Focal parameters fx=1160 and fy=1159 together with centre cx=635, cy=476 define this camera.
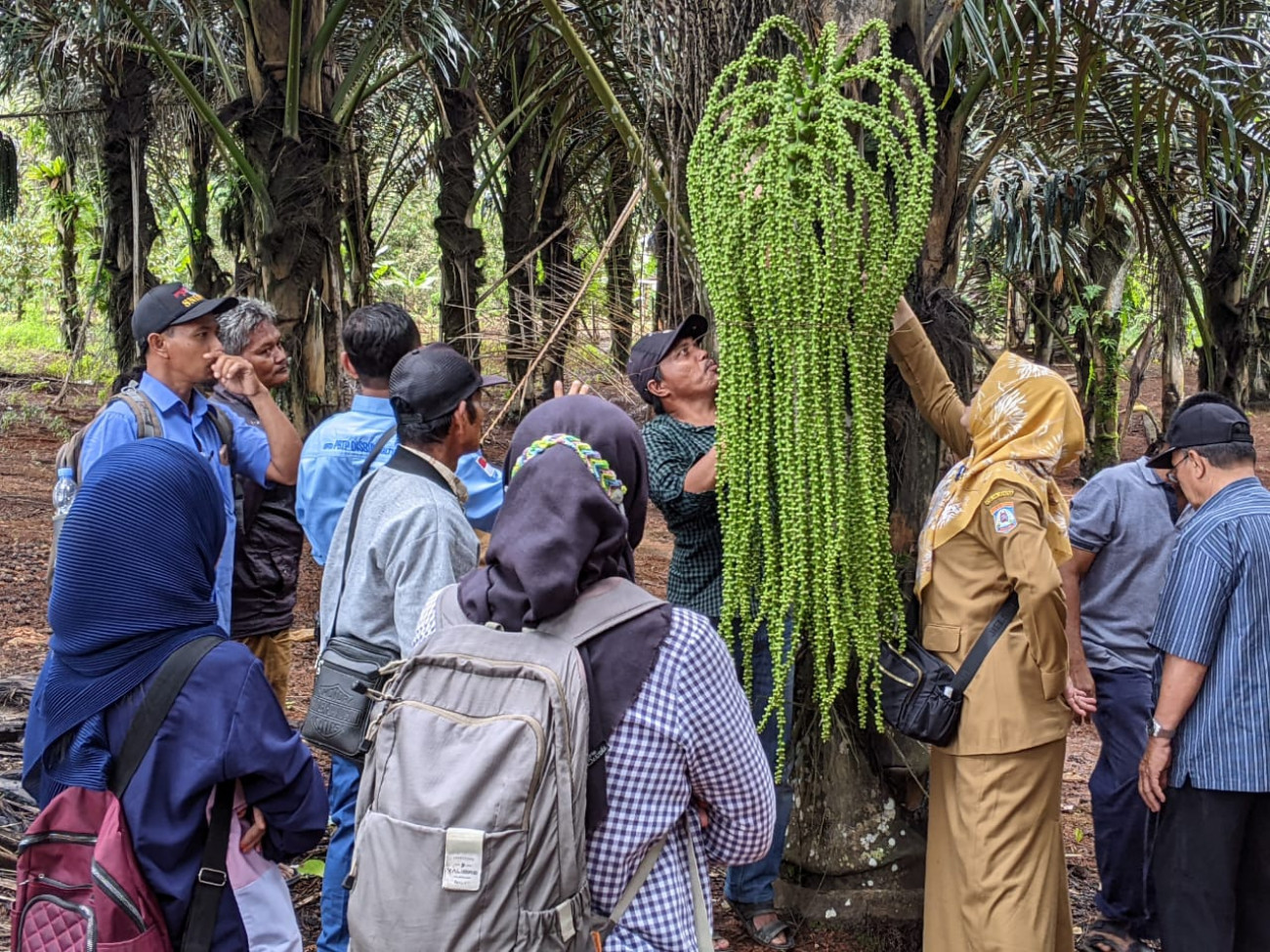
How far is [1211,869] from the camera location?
10.4 feet

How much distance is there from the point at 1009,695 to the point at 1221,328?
7.13 meters

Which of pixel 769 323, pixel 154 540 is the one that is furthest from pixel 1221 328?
pixel 154 540

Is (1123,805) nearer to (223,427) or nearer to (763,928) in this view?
(763,928)

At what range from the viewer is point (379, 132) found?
1717 cm

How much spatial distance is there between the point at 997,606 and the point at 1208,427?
780 mm

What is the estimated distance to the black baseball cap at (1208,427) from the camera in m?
3.22

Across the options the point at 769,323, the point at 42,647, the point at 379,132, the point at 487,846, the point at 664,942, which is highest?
the point at 379,132

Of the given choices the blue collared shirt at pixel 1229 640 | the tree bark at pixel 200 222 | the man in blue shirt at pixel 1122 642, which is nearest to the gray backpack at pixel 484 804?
the blue collared shirt at pixel 1229 640

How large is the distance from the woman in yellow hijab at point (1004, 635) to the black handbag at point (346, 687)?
1532mm

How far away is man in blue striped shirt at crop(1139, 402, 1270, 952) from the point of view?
3098 millimetres

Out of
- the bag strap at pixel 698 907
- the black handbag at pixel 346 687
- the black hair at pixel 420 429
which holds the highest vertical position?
the black hair at pixel 420 429

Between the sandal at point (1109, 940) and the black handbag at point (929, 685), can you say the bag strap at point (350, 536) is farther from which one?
the sandal at point (1109, 940)

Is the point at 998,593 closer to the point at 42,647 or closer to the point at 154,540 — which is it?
the point at 154,540

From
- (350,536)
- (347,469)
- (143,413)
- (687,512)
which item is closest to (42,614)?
(143,413)
